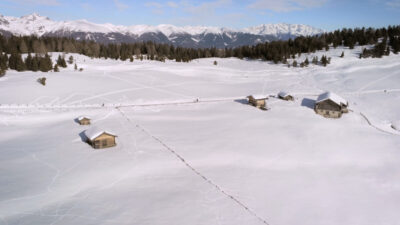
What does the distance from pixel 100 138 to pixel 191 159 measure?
11.4 metres

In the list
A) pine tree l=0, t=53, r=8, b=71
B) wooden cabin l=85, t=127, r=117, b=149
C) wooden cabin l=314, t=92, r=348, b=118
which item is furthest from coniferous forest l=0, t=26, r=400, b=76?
wooden cabin l=85, t=127, r=117, b=149

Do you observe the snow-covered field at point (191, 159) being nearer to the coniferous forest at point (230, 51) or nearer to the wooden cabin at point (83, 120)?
the wooden cabin at point (83, 120)

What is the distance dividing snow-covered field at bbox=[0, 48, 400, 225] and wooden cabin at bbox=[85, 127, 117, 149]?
95 centimetres

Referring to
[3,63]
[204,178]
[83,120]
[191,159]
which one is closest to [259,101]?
[191,159]

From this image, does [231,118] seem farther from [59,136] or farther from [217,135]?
[59,136]

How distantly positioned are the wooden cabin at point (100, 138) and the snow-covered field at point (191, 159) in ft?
3.13

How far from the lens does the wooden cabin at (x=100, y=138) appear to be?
32281 millimetres

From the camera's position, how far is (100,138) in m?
32.6

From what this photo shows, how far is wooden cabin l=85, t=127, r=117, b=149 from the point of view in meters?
32.3

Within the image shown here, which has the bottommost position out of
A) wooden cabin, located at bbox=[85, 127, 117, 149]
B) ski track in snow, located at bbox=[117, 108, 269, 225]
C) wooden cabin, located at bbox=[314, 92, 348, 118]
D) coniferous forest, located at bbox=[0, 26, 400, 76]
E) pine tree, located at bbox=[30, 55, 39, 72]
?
ski track in snow, located at bbox=[117, 108, 269, 225]

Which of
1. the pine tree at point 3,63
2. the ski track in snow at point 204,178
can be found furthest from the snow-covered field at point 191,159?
the pine tree at point 3,63

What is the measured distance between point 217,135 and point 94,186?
18756 mm

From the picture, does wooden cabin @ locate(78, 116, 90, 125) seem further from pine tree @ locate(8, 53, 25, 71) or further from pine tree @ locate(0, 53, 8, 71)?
pine tree @ locate(8, 53, 25, 71)

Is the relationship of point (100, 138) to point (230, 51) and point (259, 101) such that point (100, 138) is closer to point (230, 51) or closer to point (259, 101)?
point (259, 101)
